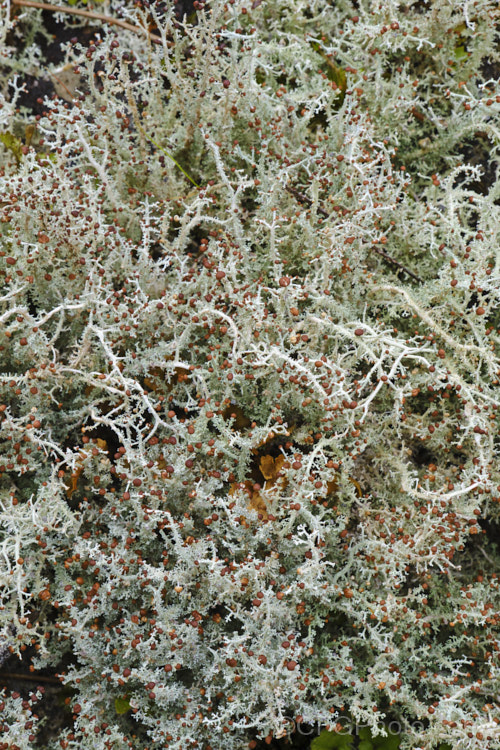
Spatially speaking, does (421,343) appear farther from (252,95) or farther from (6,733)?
(6,733)

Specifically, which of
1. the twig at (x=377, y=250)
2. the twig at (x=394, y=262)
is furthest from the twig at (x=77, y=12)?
the twig at (x=394, y=262)

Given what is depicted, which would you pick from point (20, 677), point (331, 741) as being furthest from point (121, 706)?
point (331, 741)

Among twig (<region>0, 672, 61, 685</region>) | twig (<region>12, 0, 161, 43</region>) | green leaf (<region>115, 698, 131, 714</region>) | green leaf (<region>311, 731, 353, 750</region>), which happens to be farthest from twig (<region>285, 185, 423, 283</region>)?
twig (<region>0, 672, 61, 685</region>)

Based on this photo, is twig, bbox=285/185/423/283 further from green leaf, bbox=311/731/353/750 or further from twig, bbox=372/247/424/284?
green leaf, bbox=311/731/353/750

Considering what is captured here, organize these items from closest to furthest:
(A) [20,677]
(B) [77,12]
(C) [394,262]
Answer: (A) [20,677] → (C) [394,262] → (B) [77,12]

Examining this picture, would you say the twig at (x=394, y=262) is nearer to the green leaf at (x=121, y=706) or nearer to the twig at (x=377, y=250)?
the twig at (x=377, y=250)

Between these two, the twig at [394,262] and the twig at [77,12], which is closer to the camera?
the twig at [394,262]

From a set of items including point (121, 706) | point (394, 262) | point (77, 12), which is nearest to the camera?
point (121, 706)

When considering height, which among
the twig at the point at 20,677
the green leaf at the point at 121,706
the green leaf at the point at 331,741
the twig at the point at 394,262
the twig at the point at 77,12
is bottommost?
the twig at the point at 20,677

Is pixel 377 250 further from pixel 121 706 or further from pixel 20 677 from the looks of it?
pixel 20 677
